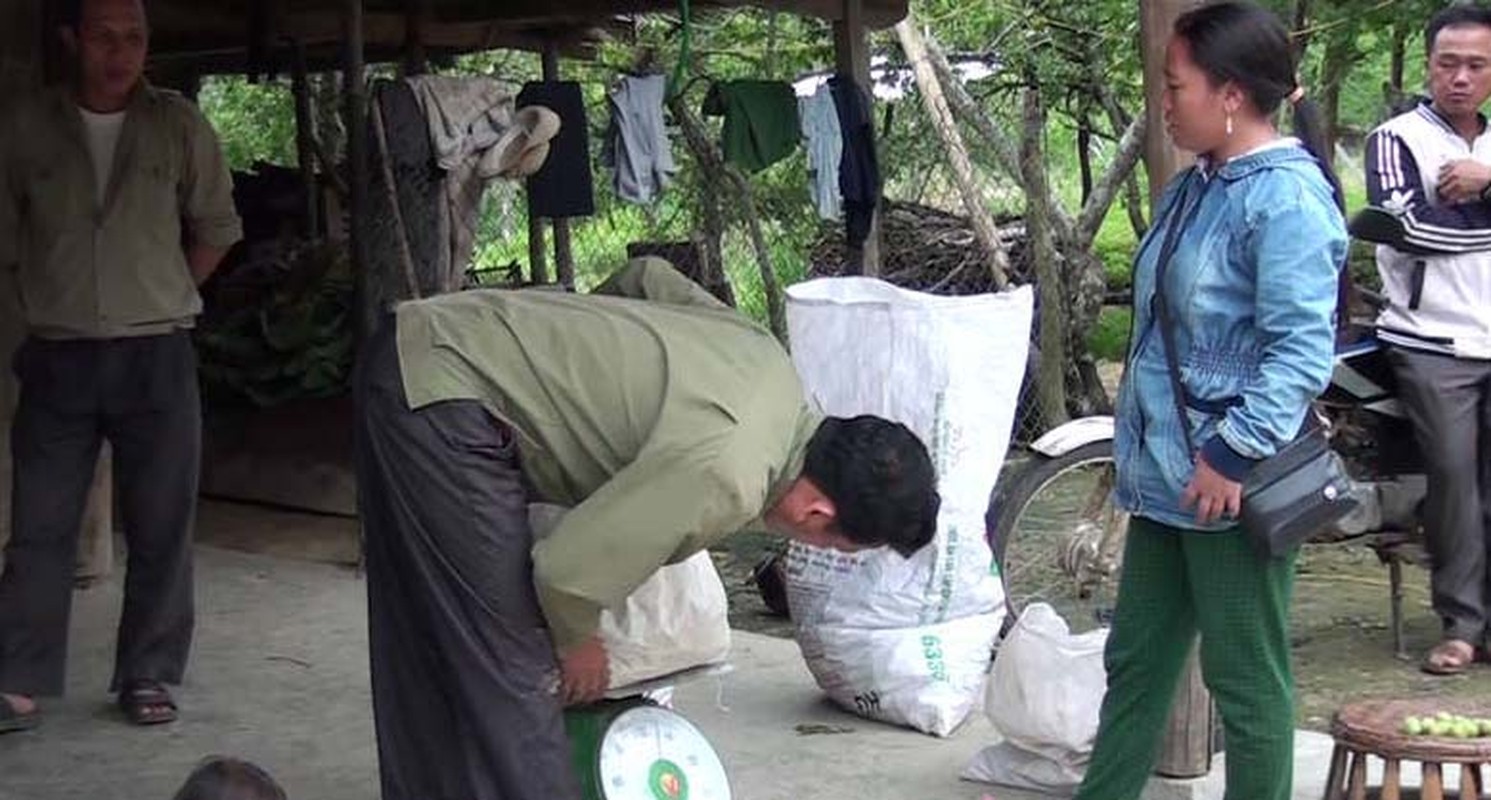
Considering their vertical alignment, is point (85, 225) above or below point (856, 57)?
below

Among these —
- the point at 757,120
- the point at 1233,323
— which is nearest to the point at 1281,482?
the point at 1233,323

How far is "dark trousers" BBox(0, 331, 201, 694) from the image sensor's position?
464 centimetres

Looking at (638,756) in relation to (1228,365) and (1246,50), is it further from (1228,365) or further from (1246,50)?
(1246,50)

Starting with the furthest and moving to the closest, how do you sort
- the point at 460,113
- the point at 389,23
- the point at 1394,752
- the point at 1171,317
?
the point at 389,23 → the point at 460,113 → the point at 1394,752 → the point at 1171,317

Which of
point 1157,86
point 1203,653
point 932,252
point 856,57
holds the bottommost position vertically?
point 1203,653

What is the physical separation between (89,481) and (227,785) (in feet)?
8.60

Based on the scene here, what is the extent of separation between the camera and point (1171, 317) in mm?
3496

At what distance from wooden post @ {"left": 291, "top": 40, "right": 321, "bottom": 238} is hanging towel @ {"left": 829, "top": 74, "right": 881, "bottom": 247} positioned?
2.97m

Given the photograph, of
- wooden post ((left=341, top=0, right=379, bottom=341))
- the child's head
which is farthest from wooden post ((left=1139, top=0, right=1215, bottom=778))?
wooden post ((left=341, top=0, right=379, bottom=341))

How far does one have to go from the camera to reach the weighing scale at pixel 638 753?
340 cm

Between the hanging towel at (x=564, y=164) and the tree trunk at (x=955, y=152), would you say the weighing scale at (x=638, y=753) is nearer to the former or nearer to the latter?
the hanging towel at (x=564, y=164)

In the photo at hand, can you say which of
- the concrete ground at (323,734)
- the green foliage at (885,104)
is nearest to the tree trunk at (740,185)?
the green foliage at (885,104)

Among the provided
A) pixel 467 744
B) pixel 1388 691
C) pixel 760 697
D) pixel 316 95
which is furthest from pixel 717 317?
pixel 316 95

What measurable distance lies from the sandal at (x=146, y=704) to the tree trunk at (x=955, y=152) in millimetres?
5341
